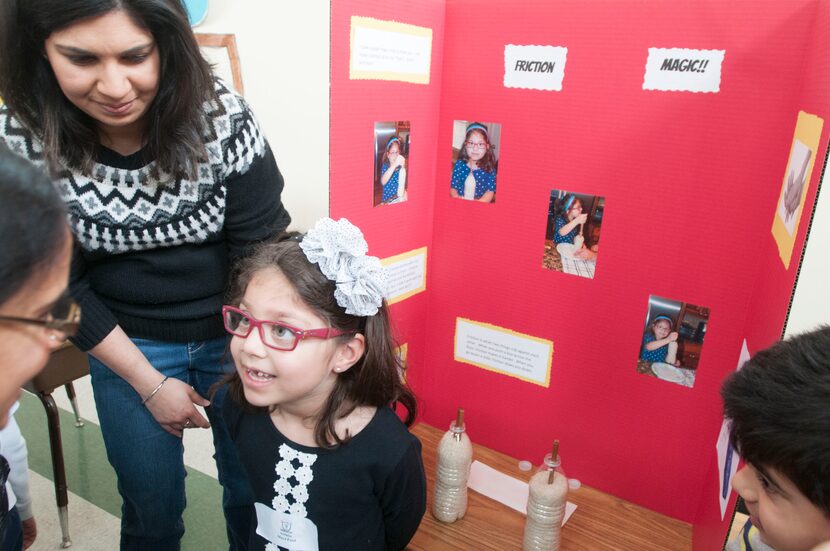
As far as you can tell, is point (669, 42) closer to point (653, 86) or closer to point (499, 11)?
point (653, 86)

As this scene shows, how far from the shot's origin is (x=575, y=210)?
1.39 metres

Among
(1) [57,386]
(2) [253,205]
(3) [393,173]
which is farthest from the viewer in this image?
(1) [57,386]

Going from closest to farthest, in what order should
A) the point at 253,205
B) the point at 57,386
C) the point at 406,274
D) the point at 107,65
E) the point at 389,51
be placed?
the point at 107,65, the point at 253,205, the point at 389,51, the point at 406,274, the point at 57,386

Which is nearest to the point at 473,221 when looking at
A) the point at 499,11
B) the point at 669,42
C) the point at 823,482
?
the point at 499,11

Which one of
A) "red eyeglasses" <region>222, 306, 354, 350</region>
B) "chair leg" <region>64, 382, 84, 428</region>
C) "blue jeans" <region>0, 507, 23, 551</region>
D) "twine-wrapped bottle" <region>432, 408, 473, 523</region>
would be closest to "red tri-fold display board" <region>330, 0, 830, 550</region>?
"twine-wrapped bottle" <region>432, 408, 473, 523</region>

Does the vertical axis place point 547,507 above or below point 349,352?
below

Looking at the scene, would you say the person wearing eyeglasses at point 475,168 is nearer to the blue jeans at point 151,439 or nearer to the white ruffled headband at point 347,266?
the white ruffled headband at point 347,266

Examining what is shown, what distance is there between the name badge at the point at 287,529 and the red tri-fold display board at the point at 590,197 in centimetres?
57

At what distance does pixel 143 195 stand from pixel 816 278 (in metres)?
1.07

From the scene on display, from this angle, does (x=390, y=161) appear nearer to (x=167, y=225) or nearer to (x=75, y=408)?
(x=167, y=225)

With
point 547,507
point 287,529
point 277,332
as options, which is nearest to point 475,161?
point 277,332

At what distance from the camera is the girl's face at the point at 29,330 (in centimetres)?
56

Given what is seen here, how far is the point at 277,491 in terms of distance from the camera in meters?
1.18

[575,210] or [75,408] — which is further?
[75,408]
